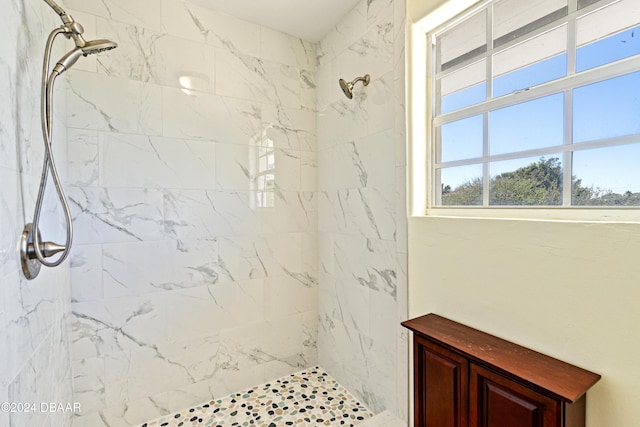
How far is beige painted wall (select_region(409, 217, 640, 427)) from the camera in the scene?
89 cm

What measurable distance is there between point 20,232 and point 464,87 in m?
1.94

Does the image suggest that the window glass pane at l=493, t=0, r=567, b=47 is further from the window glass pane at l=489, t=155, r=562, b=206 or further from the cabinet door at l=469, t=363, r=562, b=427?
the cabinet door at l=469, t=363, r=562, b=427

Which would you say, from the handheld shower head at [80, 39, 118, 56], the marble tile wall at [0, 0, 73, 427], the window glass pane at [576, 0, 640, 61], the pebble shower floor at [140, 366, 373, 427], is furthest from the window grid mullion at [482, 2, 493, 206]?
the marble tile wall at [0, 0, 73, 427]

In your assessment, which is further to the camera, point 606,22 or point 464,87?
point 464,87

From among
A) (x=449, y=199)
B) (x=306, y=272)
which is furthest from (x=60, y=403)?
(x=449, y=199)

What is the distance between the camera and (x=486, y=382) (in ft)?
3.49

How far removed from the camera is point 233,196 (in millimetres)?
2047

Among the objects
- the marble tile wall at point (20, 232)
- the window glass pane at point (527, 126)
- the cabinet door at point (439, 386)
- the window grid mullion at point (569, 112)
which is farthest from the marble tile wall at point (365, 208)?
the marble tile wall at point (20, 232)

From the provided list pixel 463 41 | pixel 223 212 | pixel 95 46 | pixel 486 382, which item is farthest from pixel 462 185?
pixel 95 46

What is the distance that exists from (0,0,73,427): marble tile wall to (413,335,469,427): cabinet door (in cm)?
144

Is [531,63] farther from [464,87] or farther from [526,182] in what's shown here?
[526,182]

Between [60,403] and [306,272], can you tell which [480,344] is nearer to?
[306,272]

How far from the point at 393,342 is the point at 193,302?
1.27 metres

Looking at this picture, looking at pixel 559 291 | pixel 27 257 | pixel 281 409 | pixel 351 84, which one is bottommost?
pixel 281 409
